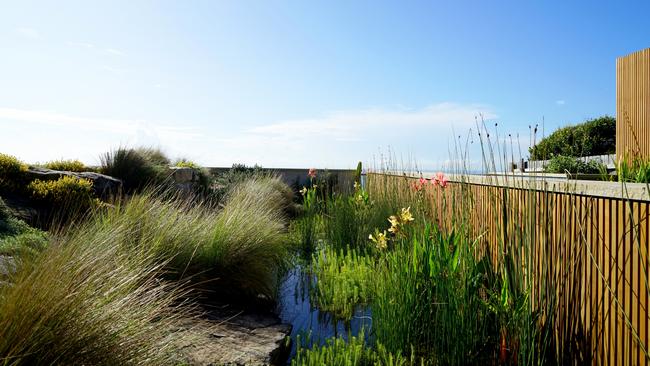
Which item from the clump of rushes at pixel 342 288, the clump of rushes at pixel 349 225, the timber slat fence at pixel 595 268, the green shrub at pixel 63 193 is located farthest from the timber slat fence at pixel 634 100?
the green shrub at pixel 63 193

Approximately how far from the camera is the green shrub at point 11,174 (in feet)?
22.7

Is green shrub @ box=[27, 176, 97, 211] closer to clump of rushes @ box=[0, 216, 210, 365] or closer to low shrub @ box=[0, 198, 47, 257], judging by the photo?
low shrub @ box=[0, 198, 47, 257]

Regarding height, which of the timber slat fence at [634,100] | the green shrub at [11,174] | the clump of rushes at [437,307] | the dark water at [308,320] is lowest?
the dark water at [308,320]

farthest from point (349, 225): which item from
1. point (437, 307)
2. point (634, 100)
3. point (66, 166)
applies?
point (634, 100)

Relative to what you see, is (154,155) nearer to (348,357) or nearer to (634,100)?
(348,357)

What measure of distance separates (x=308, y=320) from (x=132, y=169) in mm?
6523

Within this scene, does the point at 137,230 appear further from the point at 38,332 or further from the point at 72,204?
the point at 72,204

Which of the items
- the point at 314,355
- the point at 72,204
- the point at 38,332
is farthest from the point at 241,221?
the point at 72,204

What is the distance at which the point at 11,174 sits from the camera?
7082 millimetres

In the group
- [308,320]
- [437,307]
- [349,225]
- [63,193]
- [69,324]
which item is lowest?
[308,320]

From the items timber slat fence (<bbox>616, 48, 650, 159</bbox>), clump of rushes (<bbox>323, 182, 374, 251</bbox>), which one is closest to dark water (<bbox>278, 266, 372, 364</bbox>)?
clump of rushes (<bbox>323, 182, 374, 251</bbox>)

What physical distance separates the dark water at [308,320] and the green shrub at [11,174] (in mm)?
4828

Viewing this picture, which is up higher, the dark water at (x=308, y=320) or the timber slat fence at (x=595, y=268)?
the timber slat fence at (x=595, y=268)

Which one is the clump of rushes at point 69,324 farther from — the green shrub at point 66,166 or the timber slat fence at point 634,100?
the timber slat fence at point 634,100
